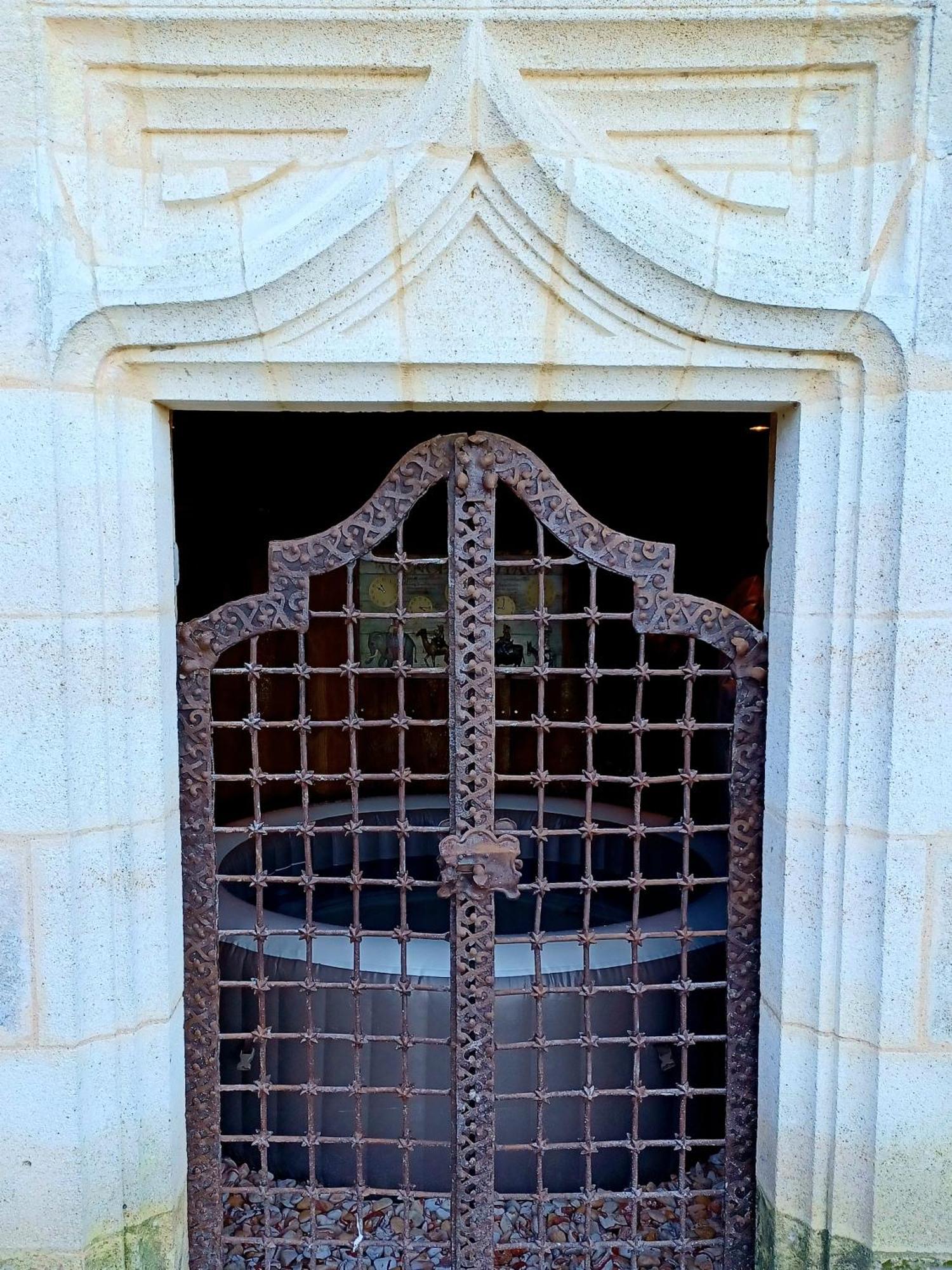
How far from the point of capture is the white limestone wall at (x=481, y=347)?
5.92 ft

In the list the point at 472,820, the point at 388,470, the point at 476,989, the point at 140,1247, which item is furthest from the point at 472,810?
the point at 388,470

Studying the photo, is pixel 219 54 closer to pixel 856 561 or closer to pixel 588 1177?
pixel 856 561

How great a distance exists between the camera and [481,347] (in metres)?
1.89

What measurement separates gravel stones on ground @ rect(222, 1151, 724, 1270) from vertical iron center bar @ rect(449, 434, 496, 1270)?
174mm

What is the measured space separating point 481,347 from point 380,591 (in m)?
4.87

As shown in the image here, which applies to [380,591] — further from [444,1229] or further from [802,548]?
[802,548]

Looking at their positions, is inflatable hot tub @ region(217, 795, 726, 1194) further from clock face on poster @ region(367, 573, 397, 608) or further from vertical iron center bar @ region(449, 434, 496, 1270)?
clock face on poster @ region(367, 573, 397, 608)

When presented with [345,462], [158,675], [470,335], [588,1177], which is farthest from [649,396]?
[345,462]

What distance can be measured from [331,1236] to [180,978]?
0.89m

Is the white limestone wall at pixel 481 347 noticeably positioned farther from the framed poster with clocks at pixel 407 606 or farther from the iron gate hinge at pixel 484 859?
the framed poster with clocks at pixel 407 606

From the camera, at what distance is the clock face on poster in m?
6.69

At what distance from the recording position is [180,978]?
2.21 m

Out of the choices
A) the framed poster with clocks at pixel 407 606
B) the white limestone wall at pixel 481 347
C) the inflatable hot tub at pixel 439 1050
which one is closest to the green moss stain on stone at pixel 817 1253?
the white limestone wall at pixel 481 347

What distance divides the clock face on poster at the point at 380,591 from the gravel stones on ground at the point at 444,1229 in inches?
169
